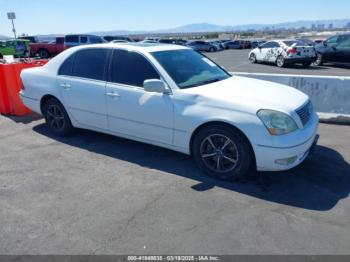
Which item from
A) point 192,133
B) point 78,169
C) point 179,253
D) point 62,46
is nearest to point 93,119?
point 78,169

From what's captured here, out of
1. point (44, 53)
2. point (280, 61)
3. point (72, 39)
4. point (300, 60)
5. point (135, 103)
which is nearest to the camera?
point (135, 103)

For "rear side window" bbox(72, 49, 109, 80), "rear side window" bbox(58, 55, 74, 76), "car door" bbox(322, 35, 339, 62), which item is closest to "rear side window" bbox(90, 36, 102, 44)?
"car door" bbox(322, 35, 339, 62)

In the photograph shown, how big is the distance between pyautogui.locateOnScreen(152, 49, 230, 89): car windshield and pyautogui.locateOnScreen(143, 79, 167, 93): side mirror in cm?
24

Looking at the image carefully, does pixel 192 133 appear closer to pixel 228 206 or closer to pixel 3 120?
pixel 228 206

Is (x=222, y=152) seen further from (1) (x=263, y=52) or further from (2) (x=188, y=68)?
(1) (x=263, y=52)

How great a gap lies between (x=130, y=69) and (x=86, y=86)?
0.81 meters

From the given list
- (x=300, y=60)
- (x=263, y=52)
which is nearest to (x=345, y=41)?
(x=300, y=60)

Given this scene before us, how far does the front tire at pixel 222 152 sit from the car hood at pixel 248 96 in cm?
31

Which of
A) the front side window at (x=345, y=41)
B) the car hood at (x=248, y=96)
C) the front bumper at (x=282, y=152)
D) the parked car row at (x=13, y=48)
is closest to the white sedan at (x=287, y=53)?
the front side window at (x=345, y=41)

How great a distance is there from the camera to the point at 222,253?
2.94 meters

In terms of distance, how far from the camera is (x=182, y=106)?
433cm

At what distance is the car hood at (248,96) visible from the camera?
157 inches

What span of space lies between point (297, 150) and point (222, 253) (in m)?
1.62

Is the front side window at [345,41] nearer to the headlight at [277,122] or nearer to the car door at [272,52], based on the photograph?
the car door at [272,52]
